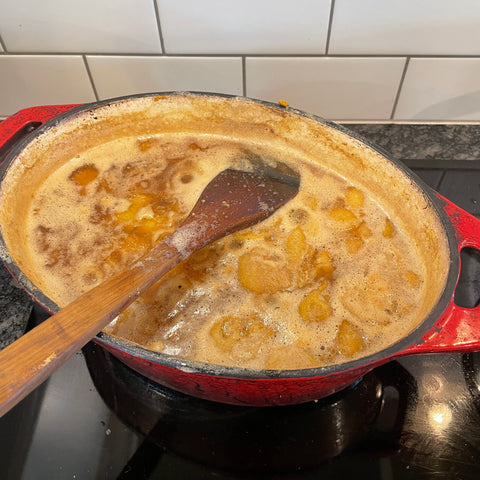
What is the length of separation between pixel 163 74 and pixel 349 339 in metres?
0.68

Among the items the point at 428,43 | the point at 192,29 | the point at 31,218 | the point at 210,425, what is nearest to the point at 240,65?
the point at 192,29

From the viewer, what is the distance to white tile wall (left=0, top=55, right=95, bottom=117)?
99cm

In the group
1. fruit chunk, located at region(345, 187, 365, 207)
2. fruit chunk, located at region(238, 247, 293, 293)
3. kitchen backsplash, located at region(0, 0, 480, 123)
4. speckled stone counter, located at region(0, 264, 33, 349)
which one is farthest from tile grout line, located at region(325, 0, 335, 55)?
speckled stone counter, located at region(0, 264, 33, 349)

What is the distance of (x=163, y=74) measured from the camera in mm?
1010

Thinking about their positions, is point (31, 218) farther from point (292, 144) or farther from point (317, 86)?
point (317, 86)

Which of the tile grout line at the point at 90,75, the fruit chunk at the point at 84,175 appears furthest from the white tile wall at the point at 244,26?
the fruit chunk at the point at 84,175

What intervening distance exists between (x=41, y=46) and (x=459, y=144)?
937mm

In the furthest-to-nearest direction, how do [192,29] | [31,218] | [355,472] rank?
[192,29] → [31,218] → [355,472]

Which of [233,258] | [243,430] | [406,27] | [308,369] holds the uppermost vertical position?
[406,27]

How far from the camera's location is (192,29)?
0.93 meters

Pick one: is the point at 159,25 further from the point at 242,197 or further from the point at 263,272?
the point at 263,272

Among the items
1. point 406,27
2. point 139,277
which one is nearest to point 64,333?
point 139,277

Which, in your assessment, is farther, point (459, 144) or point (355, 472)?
point (459, 144)

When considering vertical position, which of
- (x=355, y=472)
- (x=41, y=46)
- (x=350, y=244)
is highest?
(x=41, y=46)
